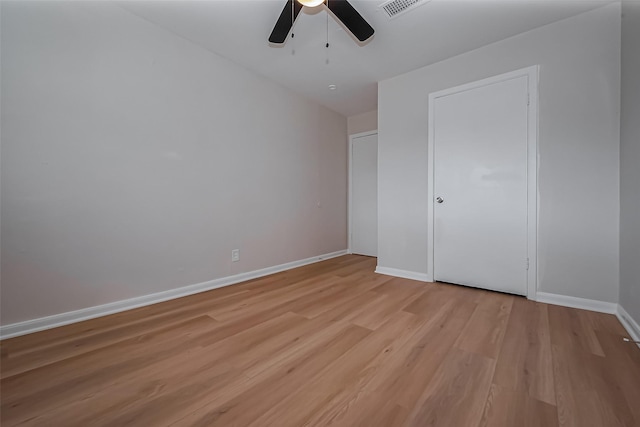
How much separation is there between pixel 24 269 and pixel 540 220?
13.0ft

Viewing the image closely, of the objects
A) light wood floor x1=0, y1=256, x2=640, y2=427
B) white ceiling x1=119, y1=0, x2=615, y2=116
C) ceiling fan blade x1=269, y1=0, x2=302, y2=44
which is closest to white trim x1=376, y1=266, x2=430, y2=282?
light wood floor x1=0, y1=256, x2=640, y2=427

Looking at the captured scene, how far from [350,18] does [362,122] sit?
2.65m

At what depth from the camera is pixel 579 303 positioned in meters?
2.06

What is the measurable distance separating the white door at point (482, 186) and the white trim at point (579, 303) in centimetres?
15

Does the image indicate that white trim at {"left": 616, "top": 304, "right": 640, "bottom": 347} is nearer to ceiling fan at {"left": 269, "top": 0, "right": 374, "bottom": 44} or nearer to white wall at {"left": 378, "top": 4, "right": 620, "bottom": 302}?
white wall at {"left": 378, "top": 4, "right": 620, "bottom": 302}

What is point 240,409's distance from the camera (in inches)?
41.0

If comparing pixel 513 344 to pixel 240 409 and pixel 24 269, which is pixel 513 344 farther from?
pixel 24 269

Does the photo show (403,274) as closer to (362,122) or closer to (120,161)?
(362,122)

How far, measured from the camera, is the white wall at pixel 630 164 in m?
1.62

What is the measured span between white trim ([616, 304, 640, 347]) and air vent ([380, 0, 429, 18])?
2.68m

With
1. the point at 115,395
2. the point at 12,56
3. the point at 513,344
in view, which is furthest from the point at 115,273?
the point at 513,344

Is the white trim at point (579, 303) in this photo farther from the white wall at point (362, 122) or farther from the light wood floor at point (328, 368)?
the white wall at point (362, 122)

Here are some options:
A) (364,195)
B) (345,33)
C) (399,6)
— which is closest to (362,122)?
(364,195)

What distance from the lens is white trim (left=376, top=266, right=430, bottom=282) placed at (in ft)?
9.37
